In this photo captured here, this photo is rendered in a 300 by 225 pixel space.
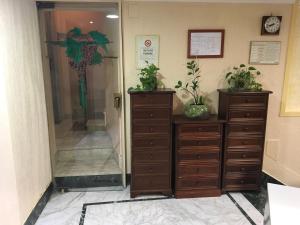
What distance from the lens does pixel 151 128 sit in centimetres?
263

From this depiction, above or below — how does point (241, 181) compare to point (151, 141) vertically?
below

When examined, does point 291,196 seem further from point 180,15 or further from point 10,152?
point 180,15

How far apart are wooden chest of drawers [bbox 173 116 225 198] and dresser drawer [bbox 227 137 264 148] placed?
13 centimetres

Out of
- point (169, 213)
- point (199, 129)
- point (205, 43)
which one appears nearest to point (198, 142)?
point (199, 129)

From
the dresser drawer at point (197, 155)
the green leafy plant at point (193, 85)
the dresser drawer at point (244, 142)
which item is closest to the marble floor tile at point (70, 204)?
the dresser drawer at point (197, 155)

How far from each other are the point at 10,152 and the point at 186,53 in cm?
199

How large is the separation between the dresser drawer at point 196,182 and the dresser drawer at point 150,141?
A: 0.43 m

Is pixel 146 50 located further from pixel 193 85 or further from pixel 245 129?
pixel 245 129

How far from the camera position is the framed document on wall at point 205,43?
2.79m

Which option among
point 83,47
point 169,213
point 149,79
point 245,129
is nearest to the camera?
point 169,213

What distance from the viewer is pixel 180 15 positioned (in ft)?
9.01

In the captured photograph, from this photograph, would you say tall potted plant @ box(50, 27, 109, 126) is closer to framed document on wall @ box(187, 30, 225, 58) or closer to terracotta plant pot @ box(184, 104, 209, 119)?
framed document on wall @ box(187, 30, 225, 58)

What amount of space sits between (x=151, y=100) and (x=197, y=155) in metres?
0.78

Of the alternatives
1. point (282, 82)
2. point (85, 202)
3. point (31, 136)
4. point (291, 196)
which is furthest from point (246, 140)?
point (31, 136)
